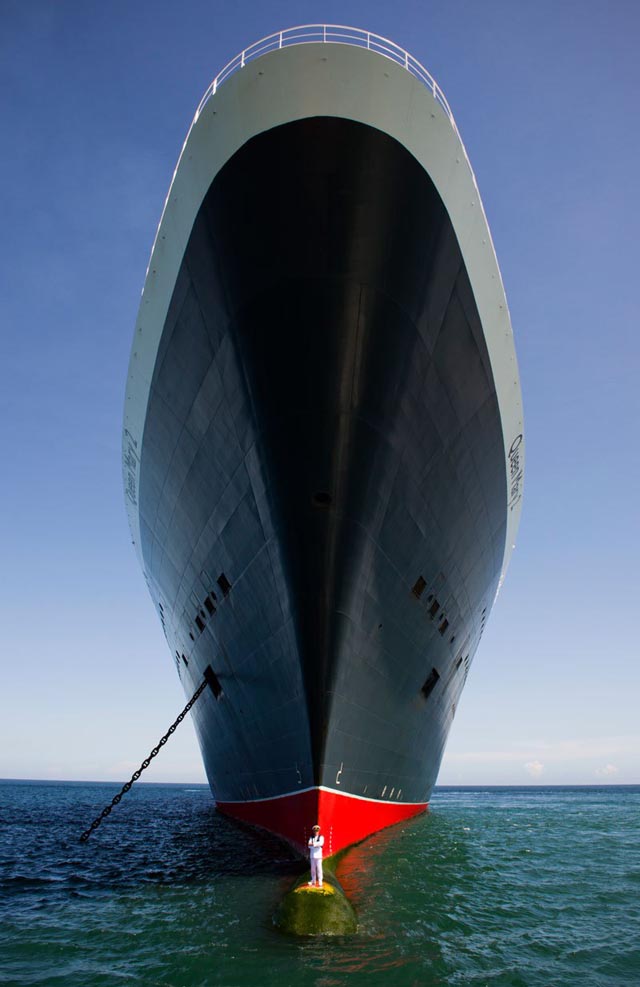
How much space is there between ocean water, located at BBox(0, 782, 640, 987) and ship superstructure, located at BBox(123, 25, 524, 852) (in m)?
1.22

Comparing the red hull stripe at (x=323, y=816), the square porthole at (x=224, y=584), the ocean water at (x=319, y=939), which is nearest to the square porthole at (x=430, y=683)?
the red hull stripe at (x=323, y=816)

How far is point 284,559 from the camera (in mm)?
8062

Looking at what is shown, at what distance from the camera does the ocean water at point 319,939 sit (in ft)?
17.7

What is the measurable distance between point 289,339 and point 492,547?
7493 millimetres

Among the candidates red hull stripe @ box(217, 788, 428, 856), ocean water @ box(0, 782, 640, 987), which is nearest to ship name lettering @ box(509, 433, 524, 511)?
red hull stripe @ box(217, 788, 428, 856)

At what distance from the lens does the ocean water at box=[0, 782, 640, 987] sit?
213 inches

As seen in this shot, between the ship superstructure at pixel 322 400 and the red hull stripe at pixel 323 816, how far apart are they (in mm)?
51

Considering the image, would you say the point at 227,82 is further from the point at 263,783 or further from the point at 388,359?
the point at 263,783

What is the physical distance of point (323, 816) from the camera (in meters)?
8.32

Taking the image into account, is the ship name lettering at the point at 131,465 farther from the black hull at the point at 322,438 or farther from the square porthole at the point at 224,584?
the square porthole at the point at 224,584

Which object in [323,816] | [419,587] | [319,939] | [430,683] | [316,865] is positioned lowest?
[319,939]

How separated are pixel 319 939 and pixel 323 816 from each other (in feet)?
7.60

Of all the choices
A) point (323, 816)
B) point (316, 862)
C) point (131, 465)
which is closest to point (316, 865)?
point (316, 862)

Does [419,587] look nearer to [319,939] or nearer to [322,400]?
[322,400]
